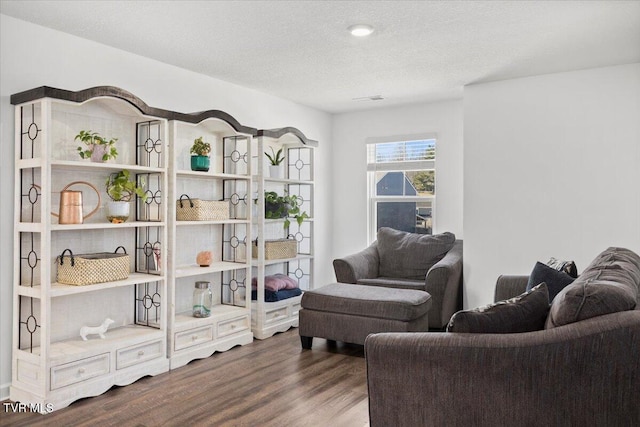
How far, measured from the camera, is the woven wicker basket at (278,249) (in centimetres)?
474

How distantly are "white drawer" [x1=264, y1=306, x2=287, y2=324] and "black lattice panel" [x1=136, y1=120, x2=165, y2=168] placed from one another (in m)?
1.71

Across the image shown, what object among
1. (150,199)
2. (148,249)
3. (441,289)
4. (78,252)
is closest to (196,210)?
(150,199)

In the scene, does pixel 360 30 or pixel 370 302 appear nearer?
pixel 360 30

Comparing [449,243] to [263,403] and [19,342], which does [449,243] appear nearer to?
[263,403]

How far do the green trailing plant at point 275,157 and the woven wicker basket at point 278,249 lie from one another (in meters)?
0.80

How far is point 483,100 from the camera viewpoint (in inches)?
183

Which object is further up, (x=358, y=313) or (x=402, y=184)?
(x=402, y=184)

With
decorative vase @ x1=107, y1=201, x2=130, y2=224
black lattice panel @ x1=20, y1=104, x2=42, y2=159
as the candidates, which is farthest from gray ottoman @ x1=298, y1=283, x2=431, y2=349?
black lattice panel @ x1=20, y1=104, x2=42, y2=159

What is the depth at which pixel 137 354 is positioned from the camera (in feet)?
11.4

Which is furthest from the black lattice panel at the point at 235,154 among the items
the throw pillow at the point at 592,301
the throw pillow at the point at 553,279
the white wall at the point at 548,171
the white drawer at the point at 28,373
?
the throw pillow at the point at 592,301

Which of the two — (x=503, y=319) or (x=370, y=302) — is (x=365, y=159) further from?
(x=503, y=319)

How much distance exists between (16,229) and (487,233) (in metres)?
3.81

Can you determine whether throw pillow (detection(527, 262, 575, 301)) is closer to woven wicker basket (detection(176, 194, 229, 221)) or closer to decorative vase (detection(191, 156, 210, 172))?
woven wicker basket (detection(176, 194, 229, 221))

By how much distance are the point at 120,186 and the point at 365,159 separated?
332cm
